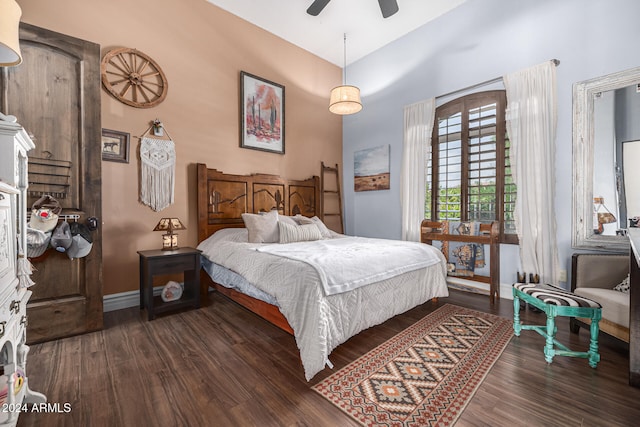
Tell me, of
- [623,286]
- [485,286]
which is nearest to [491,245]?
[485,286]

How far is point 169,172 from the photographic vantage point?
3197mm

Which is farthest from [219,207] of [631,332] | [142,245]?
[631,332]

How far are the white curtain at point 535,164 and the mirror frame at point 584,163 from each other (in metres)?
0.17

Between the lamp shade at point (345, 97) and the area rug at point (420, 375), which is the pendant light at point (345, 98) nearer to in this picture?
the lamp shade at point (345, 97)

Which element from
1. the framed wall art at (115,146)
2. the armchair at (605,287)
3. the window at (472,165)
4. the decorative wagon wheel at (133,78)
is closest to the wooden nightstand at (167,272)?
the framed wall art at (115,146)

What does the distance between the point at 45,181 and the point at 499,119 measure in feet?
15.0

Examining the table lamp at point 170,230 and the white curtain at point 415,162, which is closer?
the table lamp at point 170,230

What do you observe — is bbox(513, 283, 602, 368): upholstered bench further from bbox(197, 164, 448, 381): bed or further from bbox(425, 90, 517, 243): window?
bbox(425, 90, 517, 243): window

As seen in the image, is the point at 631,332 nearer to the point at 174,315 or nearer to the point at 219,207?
the point at 174,315

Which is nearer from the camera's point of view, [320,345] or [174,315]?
[320,345]

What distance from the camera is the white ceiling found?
3.56 metres

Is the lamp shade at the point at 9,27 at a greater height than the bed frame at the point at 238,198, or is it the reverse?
the lamp shade at the point at 9,27

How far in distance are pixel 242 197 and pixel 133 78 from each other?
1764 mm

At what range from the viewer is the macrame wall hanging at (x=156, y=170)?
302cm
